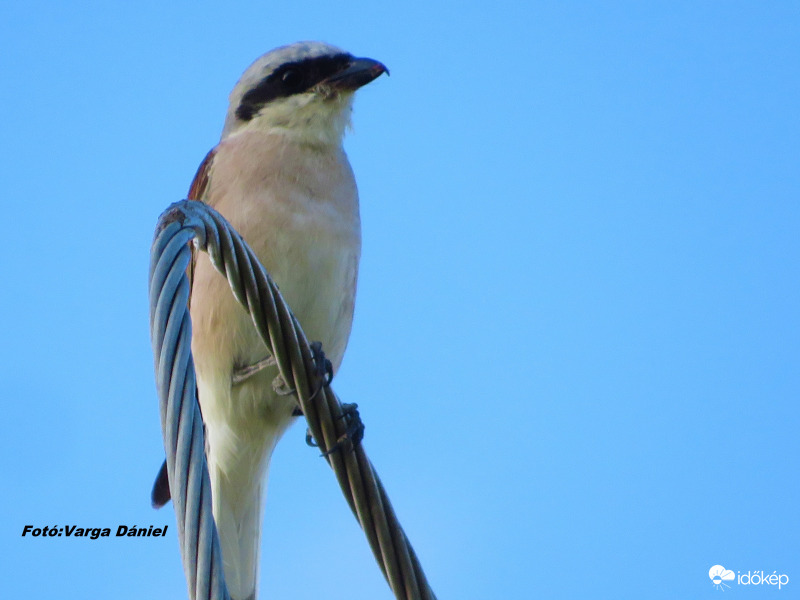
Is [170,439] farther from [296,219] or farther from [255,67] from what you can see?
[255,67]

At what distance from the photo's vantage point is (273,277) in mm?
3438

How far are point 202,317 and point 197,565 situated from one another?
7.41 feet

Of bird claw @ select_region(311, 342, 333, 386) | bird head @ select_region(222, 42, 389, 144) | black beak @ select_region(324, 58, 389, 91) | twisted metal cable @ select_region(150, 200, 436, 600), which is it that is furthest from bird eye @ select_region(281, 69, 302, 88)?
twisted metal cable @ select_region(150, 200, 436, 600)

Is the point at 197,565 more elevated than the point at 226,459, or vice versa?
the point at 226,459

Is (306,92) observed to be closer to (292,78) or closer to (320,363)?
(292,78)

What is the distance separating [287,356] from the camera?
1916 mm

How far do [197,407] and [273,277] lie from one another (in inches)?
77.3

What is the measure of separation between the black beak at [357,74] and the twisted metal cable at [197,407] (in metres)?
2.32

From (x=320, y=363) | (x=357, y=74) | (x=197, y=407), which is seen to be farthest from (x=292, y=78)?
(x=197, y=407)

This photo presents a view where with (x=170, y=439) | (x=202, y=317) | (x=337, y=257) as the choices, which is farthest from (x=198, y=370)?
(x=170, y=439)

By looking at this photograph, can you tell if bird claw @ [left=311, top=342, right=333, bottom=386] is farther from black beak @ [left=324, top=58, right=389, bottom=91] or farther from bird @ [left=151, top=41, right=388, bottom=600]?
black beak @ [left=324, top=58, right=389, bottom=91]

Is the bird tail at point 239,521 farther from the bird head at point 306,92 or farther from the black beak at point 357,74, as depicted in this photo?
the black beak at point 357,74

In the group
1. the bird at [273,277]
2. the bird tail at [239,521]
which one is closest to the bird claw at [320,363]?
the bird at [273,277]

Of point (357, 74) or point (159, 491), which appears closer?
point (159, 491)
